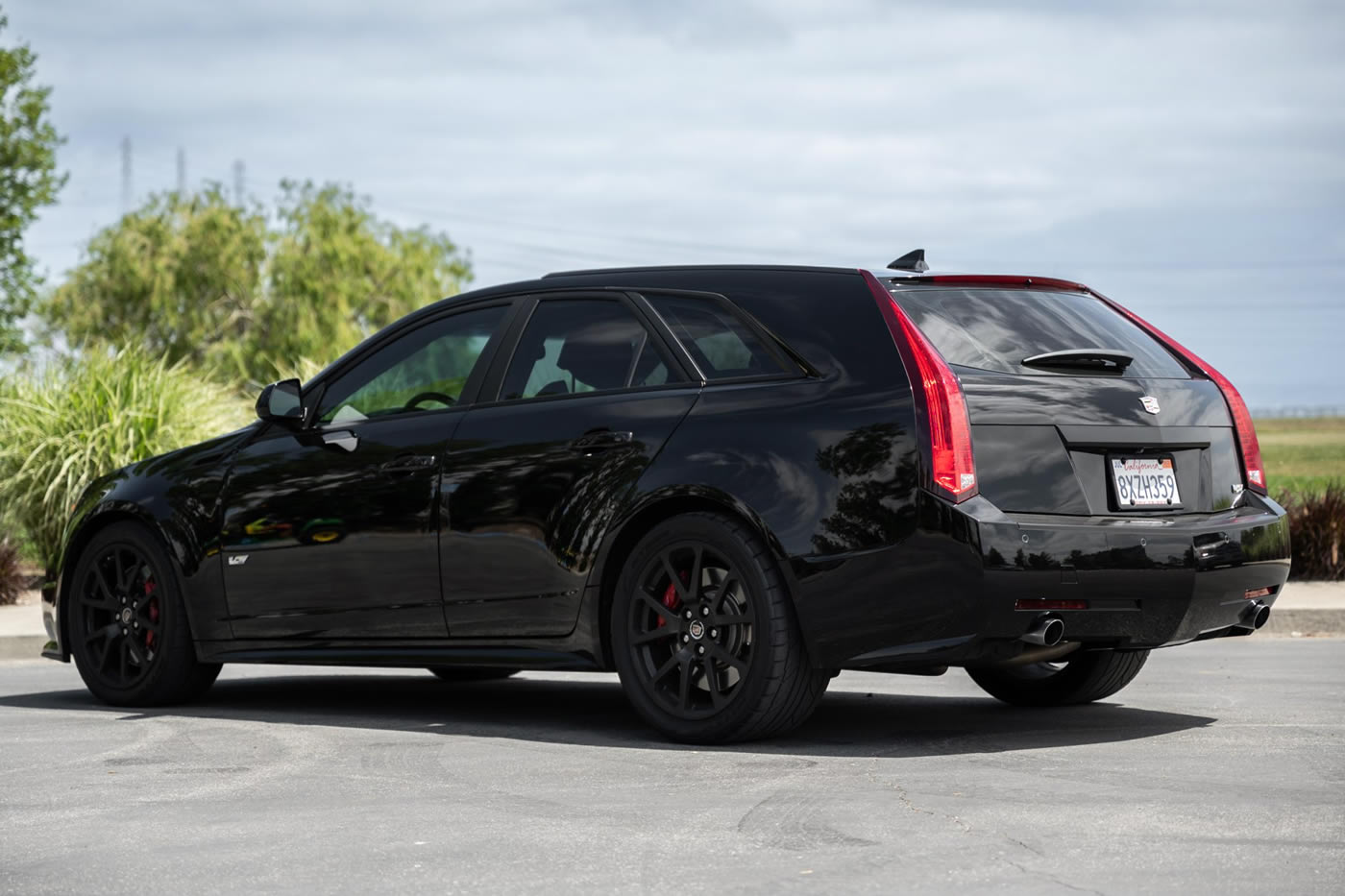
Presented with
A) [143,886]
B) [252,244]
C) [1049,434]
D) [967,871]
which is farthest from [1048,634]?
[252,244]

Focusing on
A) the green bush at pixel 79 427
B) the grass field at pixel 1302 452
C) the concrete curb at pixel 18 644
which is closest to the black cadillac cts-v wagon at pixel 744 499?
the concrete curb at pixel 18 644

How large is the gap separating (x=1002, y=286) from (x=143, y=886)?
12.6 feet

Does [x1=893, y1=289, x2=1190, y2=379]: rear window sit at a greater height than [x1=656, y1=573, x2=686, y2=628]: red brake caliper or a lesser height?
greater

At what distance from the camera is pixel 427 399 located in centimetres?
760

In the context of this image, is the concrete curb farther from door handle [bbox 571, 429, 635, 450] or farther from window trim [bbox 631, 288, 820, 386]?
window trim [bbox 631, 288, 820, 386]

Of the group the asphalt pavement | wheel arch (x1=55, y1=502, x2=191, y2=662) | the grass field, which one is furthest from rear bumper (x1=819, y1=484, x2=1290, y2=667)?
the grass field

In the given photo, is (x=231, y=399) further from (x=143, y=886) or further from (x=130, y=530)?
(x=143, y=886)

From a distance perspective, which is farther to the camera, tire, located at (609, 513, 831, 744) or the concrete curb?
the concrete curb

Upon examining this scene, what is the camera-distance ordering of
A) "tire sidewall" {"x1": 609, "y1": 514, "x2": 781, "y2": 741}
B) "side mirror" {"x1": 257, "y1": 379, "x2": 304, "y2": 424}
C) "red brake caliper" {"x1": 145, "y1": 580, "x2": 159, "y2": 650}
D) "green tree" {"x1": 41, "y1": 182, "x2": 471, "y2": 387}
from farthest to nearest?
1. "green tree" {"x1": 41, "y1": 182, "x2": 471, "y2": 387}
2. "red brake caliper" {"x1": 145, "y1": 580, "x2": 159, "y2": 650}
3. "side mirror" {"x1": 257, "y1": 379, "x2": 304, "y2": 424}
4. "tire sidewall" {"x1": 609, "y1": 514, "x2": 781, "y2": 741}

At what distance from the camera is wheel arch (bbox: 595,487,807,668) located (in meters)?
6.24

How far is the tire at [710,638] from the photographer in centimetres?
623

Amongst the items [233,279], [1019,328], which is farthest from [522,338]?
[233,279]

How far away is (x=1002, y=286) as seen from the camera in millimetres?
6824

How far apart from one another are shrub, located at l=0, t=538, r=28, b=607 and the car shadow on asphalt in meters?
6.09
